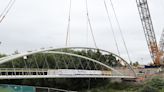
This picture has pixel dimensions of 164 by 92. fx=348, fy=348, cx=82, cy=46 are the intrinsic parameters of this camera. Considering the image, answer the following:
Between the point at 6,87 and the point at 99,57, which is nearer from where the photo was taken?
the point at 6,87

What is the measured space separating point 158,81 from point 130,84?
9.63 m

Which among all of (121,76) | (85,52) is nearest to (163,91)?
(121,76)

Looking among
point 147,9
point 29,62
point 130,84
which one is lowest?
point 130,84

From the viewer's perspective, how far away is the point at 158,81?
58.9 metres

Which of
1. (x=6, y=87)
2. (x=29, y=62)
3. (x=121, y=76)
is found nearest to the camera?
(x=6, y=87)

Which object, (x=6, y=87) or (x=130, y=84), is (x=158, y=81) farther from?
(x=6, y=87)

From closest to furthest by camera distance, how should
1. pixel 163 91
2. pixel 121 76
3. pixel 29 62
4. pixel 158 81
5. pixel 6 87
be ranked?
1. pixel 6 87
2. pixel 163 91
3. pixel 158 81
4. pixel 121 76
5. pixel 29 62

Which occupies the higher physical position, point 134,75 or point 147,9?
point 147,9

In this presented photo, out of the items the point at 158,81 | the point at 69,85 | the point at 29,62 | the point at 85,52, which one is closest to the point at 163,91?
the point at 158,81

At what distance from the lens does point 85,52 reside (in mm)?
79375

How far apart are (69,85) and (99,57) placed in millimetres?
12301

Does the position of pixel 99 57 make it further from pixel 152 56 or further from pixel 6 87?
pixel 6 87

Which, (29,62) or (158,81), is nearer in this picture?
(158,81)

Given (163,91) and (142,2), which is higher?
(142,2)
